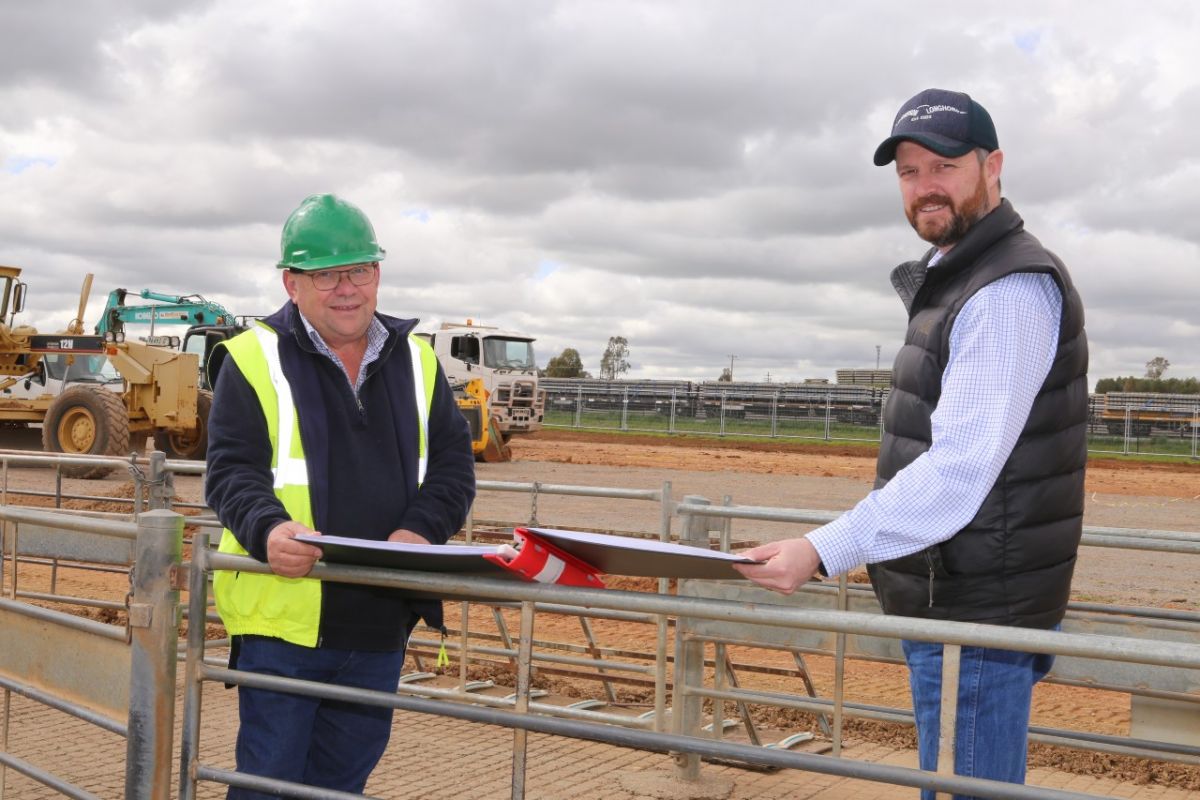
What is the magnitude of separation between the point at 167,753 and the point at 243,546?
0.54 m

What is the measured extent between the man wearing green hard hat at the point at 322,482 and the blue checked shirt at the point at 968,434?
1258 mm

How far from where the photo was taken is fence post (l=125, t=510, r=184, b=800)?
307cm

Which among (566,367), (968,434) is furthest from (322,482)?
(566,367)

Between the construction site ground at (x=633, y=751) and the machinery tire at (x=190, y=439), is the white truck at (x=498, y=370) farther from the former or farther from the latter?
the construction site ground at (x=633, y=751)

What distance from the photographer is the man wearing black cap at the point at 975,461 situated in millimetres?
2529

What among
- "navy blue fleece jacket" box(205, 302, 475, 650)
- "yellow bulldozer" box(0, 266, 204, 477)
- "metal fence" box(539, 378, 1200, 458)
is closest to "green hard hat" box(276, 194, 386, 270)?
"navy blue fleece jacket" box(205, 302, 475, 650)

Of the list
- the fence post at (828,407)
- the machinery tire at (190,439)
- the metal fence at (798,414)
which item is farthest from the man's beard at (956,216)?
the fence post at (828,407)

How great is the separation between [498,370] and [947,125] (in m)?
25.7

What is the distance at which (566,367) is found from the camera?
78062mm

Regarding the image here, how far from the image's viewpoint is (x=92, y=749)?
20.0 feet

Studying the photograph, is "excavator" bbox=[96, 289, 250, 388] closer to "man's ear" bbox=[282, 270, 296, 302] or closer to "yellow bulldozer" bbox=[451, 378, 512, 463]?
"yellow bulldozer" bbox=[451, 378, 512, 463]

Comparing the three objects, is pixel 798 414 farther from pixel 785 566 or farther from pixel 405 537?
pixel 785 566

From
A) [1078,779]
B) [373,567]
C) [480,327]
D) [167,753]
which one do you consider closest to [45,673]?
[167,753]

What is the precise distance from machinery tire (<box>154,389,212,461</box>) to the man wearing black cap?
788 inches
